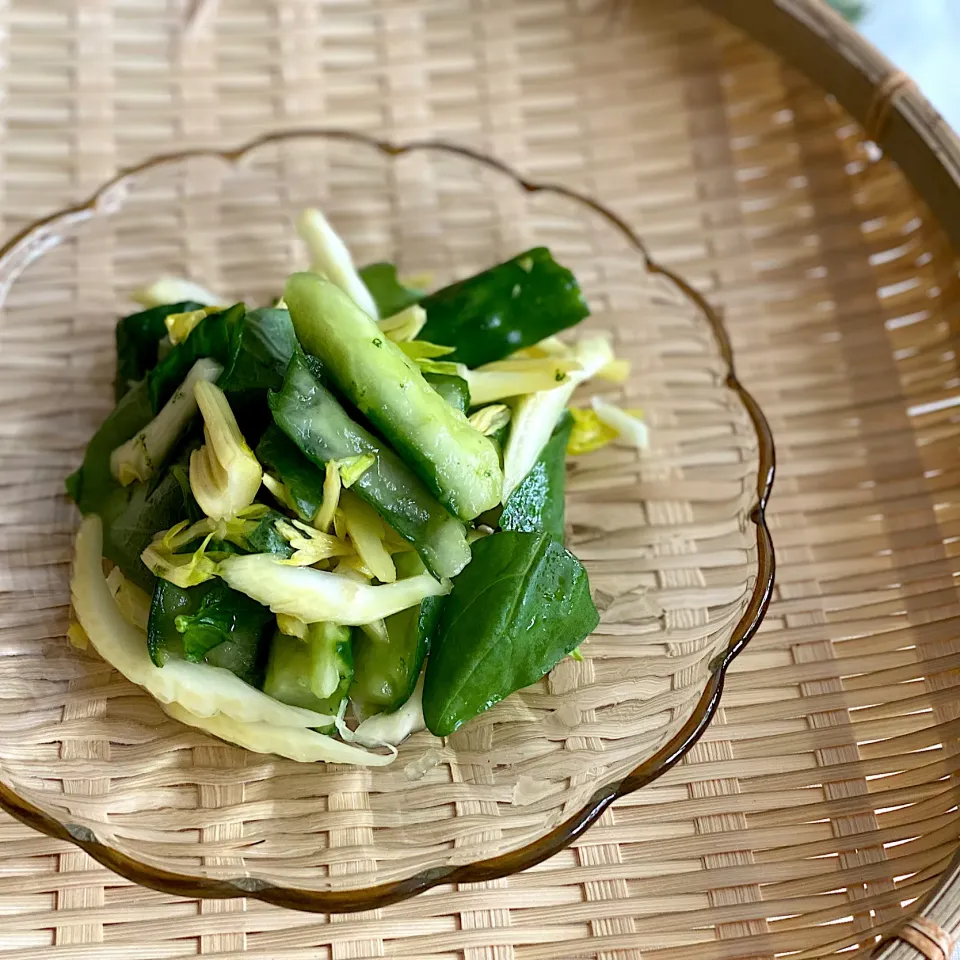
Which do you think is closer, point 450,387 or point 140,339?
point 450,387

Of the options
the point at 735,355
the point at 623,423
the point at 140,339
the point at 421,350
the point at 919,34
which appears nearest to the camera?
the point at 421,350

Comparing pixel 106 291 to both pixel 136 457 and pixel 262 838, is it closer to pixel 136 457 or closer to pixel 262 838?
pixel 136 457

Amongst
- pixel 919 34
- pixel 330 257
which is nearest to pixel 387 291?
pixel 330 257

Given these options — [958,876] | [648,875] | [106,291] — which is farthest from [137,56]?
[958,876]

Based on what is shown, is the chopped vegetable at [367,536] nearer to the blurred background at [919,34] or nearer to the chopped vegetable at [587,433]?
the chopped vegetable at [587,433]

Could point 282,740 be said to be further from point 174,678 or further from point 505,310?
point 505,310

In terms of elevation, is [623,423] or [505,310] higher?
[505,310]

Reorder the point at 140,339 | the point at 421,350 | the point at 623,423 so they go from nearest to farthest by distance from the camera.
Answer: the point at 421,350
the point at 140,339
the point at 623,423

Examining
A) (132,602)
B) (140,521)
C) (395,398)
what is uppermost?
(395,398)
